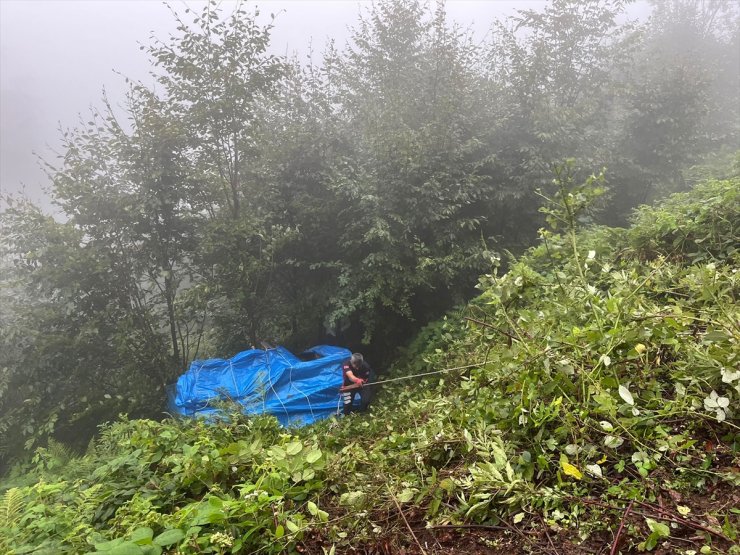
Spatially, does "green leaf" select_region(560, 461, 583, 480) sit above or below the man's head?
above

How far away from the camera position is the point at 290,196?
6836mm

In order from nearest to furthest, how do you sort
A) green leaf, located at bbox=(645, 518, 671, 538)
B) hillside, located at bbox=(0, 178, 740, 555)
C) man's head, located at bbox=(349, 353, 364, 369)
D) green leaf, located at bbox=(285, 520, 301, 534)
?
green leaf, located at bbox=(645, 518, 671, 538) < hillside, located at bbox=(0, 178, 740, 555) < green leaf, located at bbox=(285, 520, 301, 534) < man's head, located at bbox=(349, 353, 364, 369)

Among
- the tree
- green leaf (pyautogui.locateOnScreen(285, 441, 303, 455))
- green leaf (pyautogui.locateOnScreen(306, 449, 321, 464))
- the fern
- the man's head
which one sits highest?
the tree

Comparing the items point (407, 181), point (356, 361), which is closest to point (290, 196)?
point (407, 181)

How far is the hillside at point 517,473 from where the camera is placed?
1246 mm

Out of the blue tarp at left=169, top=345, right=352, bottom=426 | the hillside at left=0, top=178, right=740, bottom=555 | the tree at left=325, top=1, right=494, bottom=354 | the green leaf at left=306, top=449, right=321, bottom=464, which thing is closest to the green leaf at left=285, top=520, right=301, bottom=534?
the hillside at left=0, top=178, right=740, bottom=555

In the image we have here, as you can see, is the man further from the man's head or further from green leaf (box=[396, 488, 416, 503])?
green leaf (box=[396, 488, 416, 503])

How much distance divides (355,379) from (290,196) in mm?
3311

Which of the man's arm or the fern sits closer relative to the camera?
the fern

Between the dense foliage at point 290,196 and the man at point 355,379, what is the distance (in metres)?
0.89

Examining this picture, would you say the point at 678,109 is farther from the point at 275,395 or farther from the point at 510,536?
the point at 510,536

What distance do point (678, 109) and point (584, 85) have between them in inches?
83.1

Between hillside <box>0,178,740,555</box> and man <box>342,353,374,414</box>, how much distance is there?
122 inches

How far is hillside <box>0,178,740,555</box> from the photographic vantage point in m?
1.25
